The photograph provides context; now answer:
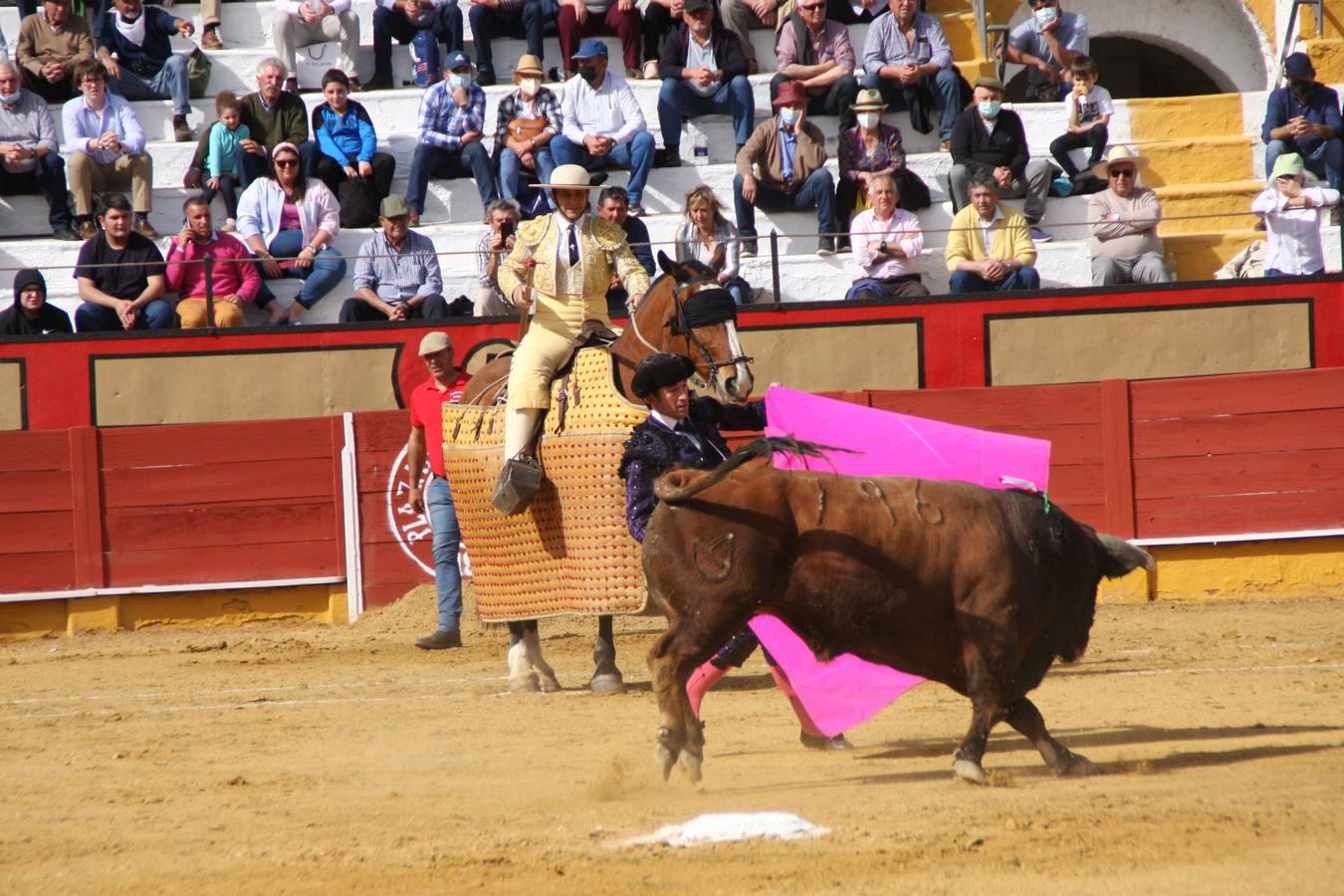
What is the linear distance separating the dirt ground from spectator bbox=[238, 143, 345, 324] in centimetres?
356

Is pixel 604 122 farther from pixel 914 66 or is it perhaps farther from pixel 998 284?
pixel 998 284

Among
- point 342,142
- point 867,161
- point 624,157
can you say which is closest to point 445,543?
point 624,157

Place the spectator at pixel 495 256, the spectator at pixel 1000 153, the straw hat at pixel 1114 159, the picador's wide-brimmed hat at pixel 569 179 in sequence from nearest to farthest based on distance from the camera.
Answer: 1. the picador's wide-brimmed hat at pixel 569 179
2. the spectator at pixel 495 256
3. the straw hat at pixel 1114 159
4. the spectator at pixel 1000 153

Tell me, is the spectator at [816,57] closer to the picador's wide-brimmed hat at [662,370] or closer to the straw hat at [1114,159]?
the straw hat at [1114,159]

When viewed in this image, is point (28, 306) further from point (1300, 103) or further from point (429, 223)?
point (1300, 103)

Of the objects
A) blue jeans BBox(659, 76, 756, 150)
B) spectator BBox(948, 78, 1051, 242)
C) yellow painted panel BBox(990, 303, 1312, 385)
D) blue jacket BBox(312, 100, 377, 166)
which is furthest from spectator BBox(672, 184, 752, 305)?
blue jacket BBox(312, 100, 377, 166)

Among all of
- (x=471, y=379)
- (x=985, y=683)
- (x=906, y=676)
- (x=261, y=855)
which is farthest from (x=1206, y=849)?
(x=471, y=379)

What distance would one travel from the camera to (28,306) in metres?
10.7

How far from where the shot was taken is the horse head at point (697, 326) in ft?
18.8

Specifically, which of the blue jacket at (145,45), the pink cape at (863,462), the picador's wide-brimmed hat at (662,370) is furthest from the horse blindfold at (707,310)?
the blue jacket at (145,45)

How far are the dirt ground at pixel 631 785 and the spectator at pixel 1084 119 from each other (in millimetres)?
4791

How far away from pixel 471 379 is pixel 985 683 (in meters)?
3.38

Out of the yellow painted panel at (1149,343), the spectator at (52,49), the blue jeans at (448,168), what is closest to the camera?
the yellow painted panel at (1149,343)

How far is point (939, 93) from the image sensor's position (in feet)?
39.7
